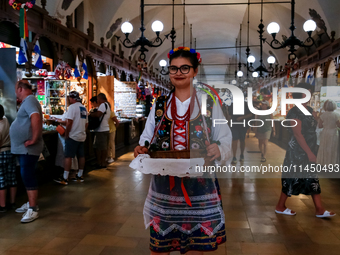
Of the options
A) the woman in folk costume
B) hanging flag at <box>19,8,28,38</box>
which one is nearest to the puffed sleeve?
the woman in folk costume

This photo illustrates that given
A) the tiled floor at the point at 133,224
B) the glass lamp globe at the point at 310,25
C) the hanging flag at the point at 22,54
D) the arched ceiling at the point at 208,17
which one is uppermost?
the arched ceiling at the point at 208,17

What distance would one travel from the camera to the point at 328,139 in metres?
3.87

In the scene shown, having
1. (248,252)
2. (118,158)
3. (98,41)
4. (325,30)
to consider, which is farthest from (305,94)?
(98,41)

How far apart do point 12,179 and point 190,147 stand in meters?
3.21

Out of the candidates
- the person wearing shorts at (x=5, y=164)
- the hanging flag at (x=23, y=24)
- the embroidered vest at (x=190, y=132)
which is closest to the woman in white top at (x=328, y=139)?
the embroidered vest at (x=190, y=132)

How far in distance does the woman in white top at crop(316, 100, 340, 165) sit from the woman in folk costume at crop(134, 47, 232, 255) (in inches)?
65.1

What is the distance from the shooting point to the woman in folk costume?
2.02m

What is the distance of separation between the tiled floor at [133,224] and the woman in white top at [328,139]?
76cm

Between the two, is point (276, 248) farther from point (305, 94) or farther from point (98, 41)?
point (98, 41)

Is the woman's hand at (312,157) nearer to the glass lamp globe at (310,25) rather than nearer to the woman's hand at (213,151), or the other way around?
the woman's hand at (213,151)

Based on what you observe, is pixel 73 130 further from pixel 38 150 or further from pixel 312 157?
pixel 312 157

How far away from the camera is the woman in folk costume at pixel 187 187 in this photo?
2021mm

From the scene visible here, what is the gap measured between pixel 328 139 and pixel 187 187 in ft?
8.43

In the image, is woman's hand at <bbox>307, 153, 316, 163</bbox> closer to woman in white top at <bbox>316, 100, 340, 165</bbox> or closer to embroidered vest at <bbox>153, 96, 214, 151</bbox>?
woman in white top at <bbox>316, 100, 340, 165</bbox>
